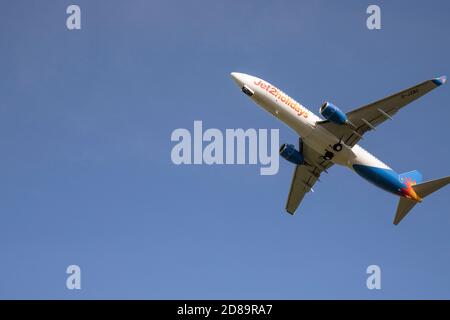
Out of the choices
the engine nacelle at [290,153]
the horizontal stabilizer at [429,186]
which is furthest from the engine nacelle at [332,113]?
the horizontal stabilizer at [429,186]

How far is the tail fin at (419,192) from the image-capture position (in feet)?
275

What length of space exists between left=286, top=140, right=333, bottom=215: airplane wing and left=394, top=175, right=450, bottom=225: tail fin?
9500 mm

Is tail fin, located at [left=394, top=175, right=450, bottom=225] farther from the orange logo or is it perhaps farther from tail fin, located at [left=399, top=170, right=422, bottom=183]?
the orange logo

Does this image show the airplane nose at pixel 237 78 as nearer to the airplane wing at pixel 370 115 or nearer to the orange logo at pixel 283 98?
the orange logo at pixel 283 98

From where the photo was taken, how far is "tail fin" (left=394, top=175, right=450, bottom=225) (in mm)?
83812

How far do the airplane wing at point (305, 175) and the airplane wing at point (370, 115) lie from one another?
6.40m

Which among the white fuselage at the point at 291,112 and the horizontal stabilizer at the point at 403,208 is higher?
the white fuselage at the point at 291,112

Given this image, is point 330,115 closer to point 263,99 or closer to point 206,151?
point 263,99

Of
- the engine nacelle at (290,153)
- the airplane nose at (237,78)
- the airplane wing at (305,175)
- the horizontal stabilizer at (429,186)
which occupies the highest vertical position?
the airplane nose at (237,78)

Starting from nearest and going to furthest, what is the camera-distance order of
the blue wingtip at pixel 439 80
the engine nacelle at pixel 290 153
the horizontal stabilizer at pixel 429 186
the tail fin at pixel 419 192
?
the blue wingtip at pixel 439 80
the horizontal stabilizer at pixel 429 186
the tail fin at pixel 419 192
the engine nacelle at pixel 290 153

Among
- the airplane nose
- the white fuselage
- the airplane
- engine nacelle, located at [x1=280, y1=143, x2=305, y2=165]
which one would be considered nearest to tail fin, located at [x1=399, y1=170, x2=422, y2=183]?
the airplane

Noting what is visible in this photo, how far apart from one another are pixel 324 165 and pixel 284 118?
40.0 feet

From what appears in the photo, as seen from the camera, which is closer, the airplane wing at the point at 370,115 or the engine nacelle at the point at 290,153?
the airplane wing at the point at 370,115

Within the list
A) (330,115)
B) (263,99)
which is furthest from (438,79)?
(263,99)
